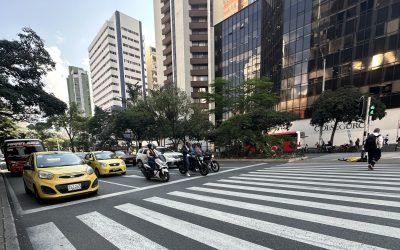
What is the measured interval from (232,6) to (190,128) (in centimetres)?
3875

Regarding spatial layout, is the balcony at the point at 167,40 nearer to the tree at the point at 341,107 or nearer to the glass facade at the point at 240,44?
the glass facade at the point at 240,44

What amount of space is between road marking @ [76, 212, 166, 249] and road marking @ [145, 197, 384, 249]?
4.79 ft

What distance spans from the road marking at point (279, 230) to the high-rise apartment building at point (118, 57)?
99.7 m

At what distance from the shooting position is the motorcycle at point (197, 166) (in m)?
10.9

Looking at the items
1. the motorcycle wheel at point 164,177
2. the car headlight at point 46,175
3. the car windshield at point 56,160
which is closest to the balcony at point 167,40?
the motorcycle wheel at point 164,177

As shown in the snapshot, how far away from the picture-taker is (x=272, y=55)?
41.6 metres

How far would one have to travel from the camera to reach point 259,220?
4.38 m

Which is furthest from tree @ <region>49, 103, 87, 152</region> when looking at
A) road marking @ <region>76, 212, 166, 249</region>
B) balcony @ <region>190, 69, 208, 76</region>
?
road marking @ <region>76, 212, 166, 249</region>

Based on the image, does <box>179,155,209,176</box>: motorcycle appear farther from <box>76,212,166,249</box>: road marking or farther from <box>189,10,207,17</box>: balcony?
<box>189,10,207,17</box>: balcony

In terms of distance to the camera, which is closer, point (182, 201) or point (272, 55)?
point (182, 201)

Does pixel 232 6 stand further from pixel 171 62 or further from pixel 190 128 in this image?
pixel 190 128

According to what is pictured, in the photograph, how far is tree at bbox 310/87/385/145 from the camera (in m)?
24.7

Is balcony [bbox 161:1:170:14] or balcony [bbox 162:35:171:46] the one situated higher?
balcony [bbox 161:1:170:14]

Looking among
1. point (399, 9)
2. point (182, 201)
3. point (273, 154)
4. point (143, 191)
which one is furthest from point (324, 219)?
point (399, 9)
